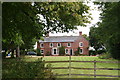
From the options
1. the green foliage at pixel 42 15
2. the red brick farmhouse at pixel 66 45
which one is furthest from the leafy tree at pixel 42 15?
the red brick farmhouse at pixel 66 45

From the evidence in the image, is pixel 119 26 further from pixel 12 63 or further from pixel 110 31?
pixel 12 63

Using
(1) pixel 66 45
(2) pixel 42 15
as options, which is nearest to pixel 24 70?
(2) pixel 42 15

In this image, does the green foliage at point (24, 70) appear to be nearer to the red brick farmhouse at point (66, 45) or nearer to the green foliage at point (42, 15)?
the green foliage at point (42, 15)

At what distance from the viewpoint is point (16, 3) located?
7707mm

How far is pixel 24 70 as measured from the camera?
8.45 m

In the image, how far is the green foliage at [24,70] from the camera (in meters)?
8.24

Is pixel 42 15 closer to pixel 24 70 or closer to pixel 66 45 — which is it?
pixel 24 70

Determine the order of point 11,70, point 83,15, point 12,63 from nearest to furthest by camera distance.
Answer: point 11,70
point 12,63
point 83,15

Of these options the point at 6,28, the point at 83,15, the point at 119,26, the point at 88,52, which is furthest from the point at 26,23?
the point at 88,52

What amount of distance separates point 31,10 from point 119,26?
10.3 m

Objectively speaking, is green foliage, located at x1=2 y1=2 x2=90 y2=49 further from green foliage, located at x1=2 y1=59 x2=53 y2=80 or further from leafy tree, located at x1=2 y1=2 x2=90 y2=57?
green foliage, located at x1=2 y1=59 x2=53 y2=80

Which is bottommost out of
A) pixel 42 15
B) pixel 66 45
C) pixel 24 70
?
pixel 24 70

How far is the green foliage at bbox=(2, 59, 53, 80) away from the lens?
27.0 ft

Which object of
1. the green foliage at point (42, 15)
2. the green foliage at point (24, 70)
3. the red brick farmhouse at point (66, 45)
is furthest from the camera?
the red brick farmhouse at point (66, 45)
